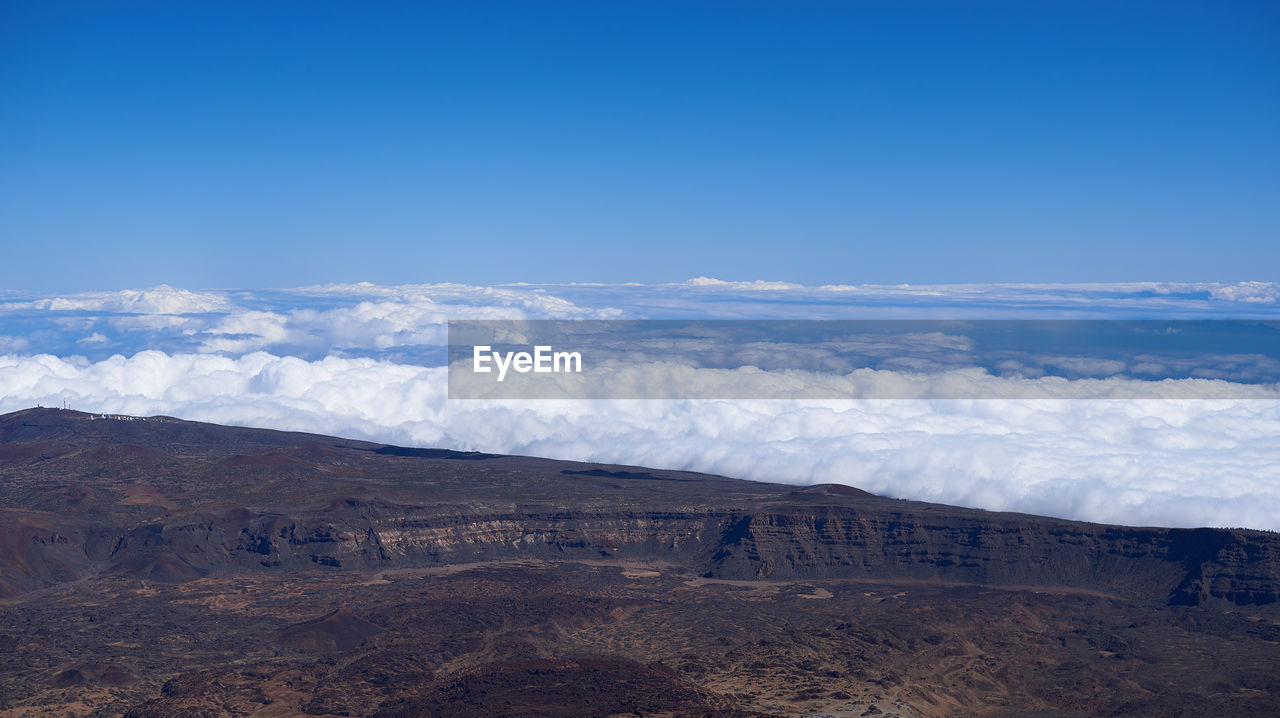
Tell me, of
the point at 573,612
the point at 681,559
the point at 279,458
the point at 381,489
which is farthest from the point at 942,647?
the point at 279,458

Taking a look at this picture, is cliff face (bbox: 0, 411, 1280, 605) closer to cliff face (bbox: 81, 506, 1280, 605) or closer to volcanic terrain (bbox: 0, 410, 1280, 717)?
cliff face (bbox: 81, 506, 1280, 605)

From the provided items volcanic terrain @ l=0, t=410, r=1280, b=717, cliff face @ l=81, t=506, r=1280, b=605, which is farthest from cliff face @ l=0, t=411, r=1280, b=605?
volcanic terrain @ l=0, t=410, r=1280, b=717

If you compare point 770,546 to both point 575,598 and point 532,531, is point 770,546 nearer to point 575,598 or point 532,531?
point 532,531

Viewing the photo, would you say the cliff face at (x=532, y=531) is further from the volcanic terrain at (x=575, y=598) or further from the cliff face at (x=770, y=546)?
the volcanic terrain at (x=575, y=598)

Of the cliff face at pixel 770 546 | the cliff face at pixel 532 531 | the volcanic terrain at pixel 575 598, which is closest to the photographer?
the volcanic terrain at pixel 575 598

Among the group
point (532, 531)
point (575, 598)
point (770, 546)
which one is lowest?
point (532, 531)

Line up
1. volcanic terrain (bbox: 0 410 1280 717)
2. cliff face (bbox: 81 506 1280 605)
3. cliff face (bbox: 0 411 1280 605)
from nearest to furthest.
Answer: volcanic terrain (bbox: 0 410 1280 717) → cliff face (bbox: 81 506 1280 605) → cliff face (bbox: 0 411 1280 605)

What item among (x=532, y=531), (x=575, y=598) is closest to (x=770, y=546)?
(x=532, y=531)

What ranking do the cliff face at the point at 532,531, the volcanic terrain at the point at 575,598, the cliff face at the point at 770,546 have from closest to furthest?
the volcanic terrain at the point at 575,598 < the cliff face at the point at 770,546 < the cliff face at the point at 532,531

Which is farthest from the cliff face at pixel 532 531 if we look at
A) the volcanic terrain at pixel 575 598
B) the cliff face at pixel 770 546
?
the volcanic terrain at pixel 575 598
